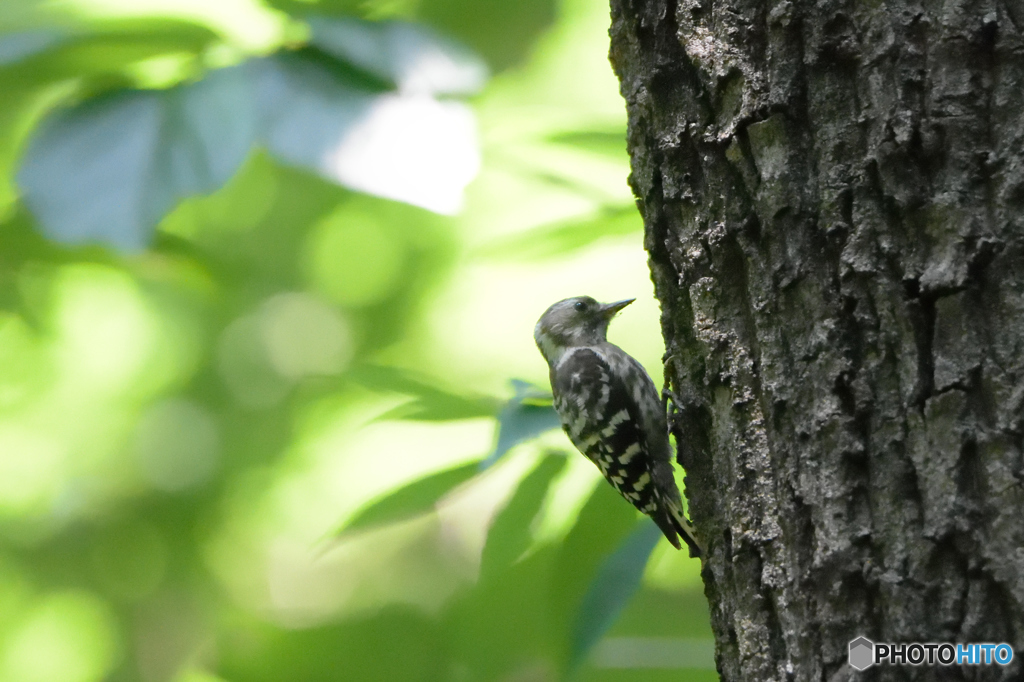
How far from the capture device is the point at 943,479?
1603 mm

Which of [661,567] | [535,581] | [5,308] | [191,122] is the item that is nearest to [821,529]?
[535,581]

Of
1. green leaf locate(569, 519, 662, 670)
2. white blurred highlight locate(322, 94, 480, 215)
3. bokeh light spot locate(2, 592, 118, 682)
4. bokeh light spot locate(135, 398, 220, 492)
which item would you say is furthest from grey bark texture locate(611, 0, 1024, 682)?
bokeh light spot locate(2, 592, 118, 682)

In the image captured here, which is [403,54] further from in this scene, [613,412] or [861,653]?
[861,653]

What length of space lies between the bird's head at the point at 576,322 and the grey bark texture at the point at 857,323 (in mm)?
2258

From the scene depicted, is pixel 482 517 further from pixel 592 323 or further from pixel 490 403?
pixel 490 403

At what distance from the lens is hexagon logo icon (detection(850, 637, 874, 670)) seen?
5.40ft

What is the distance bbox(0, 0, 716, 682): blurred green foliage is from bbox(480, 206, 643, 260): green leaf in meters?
0.01

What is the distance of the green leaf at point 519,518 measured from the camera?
2721 millimetres

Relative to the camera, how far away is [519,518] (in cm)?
272

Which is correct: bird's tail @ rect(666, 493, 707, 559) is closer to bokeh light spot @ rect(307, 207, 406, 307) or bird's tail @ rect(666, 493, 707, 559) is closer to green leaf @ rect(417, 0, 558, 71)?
green leaf @ rect(417, 0, 558, 71)

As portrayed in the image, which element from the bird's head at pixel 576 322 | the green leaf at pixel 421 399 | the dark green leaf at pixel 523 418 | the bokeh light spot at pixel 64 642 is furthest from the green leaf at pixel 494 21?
the bokeh light spot at pixel 64 642

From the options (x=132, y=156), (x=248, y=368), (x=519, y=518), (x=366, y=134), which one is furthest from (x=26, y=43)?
(x=248, y=368)

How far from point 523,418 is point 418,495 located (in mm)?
440

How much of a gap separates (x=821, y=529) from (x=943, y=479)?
10.7 inches
